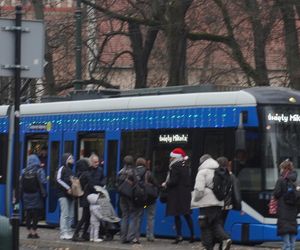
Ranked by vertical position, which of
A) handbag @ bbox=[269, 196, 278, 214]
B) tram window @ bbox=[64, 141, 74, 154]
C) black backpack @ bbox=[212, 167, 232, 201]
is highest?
tram window @ bbox=[64, 141, 74, 154]

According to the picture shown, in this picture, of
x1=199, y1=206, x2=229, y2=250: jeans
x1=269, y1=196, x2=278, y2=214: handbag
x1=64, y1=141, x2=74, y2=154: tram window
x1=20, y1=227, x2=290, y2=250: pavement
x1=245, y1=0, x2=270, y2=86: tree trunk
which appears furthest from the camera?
x1=245, y1=0, x2=270, y2=86: tree trunk

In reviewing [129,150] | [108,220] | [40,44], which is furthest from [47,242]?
[40,44]

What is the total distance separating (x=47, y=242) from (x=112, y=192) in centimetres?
212

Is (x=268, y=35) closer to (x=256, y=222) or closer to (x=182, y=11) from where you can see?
(x=182, y=11)

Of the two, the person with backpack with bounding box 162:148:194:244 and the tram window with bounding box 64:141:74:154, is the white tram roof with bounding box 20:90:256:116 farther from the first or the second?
the person with backpack with bounding box 162:148:194:244

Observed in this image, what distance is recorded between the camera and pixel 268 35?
24.1m

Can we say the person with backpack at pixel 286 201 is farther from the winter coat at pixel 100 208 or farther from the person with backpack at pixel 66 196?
the person with backpack at pixel 66 196

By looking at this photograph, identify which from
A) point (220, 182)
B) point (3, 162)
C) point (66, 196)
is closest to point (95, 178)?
point (66, 196)

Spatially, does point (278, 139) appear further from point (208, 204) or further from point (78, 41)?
point (78, 41)

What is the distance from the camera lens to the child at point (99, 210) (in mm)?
17625

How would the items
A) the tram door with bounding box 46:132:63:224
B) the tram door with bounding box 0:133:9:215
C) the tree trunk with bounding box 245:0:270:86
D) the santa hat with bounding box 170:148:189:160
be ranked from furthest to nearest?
the tram door with bounding box 0:133:9:215, the tree trunk with bounding box 245:0:270:86, the tram door with bounding box 46:132:63:224, the santa hat with bounding box 170:148:189:160

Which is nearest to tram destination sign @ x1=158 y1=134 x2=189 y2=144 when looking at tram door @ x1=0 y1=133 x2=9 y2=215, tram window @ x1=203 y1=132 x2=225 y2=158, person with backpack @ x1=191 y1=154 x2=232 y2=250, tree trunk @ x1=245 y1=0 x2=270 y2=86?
tram window @ x1=203 y1=132 x2=225 y2=158

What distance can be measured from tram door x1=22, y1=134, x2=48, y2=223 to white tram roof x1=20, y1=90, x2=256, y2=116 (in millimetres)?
587

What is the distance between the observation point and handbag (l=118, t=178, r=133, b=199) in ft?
56.7
